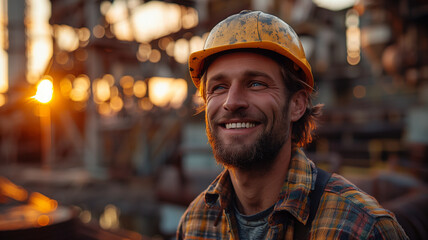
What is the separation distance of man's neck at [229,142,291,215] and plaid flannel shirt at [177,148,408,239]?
71mm

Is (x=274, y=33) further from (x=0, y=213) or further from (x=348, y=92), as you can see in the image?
(x=348, y=92)

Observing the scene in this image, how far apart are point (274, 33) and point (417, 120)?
5.99m

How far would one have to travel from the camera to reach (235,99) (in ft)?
5.57

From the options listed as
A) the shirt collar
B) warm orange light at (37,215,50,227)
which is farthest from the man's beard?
warm orange light at (37,215,50,227)

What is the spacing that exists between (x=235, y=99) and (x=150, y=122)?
10.5 m

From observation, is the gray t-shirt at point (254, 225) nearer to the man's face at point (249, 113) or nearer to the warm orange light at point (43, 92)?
the man's face at point (249, 113)

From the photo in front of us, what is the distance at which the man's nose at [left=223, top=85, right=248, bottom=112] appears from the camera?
5.54 feet

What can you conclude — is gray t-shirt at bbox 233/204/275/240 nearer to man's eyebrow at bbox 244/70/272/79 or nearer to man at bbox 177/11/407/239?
man at bbox 177/11/407/239

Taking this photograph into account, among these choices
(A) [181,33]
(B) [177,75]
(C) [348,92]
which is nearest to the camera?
(A) [181,33]

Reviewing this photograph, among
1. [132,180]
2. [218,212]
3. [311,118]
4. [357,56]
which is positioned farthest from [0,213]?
[357,56]

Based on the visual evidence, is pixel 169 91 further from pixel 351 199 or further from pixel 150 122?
pixel 351 199

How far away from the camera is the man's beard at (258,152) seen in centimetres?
168

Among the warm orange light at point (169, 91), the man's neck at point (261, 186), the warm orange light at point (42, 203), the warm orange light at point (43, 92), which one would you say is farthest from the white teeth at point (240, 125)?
the warm orange light at point (169, 91)

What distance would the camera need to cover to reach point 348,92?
2317cm
